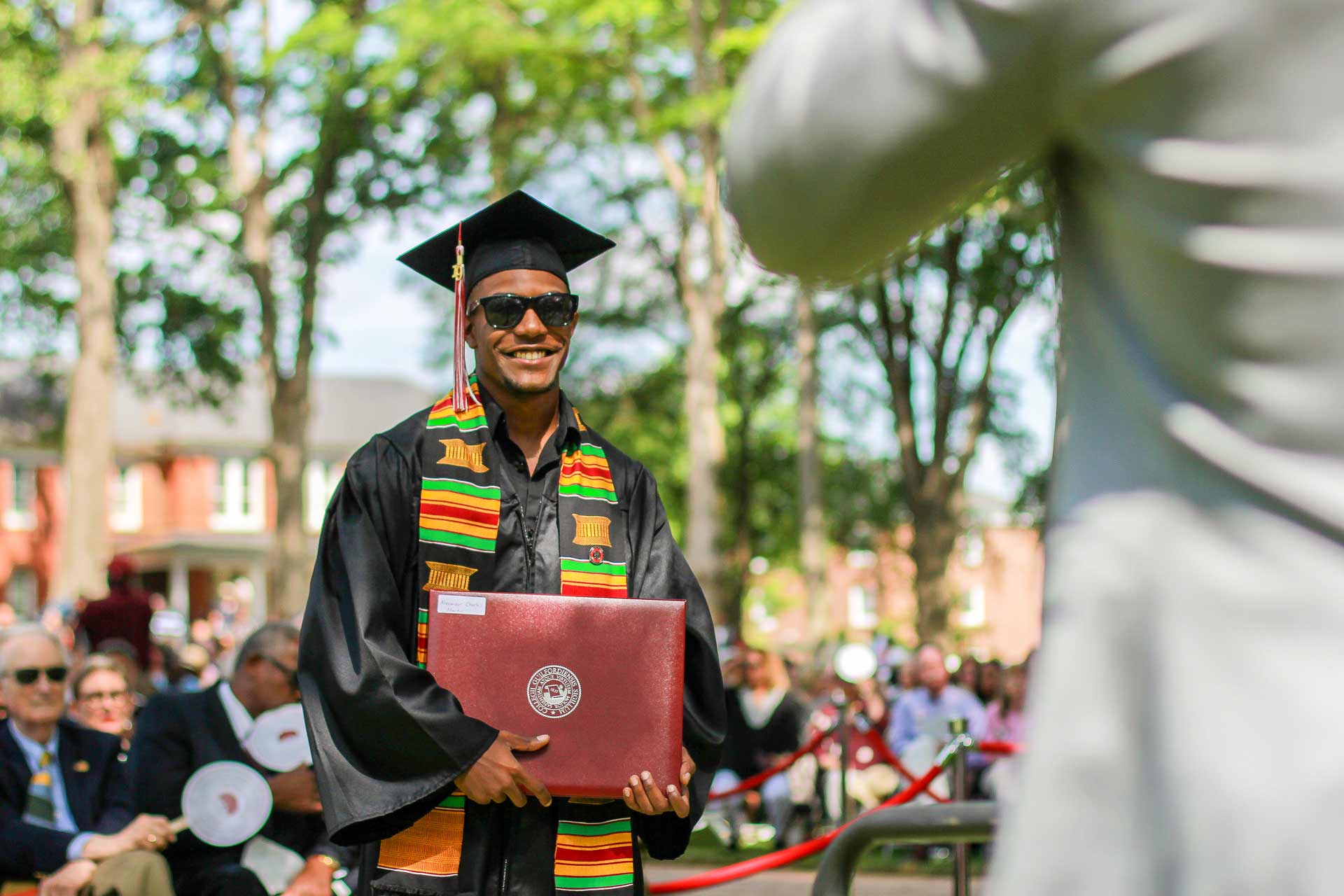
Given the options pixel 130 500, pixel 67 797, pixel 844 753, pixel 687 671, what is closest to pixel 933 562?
pixel 844 753

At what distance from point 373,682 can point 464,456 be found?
55cm

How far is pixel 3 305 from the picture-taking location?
30312mm

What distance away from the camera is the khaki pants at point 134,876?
5.54m

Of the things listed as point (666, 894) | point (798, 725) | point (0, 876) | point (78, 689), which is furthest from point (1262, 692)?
point (798, 725)

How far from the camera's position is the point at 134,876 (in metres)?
5.54

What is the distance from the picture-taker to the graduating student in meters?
3.12

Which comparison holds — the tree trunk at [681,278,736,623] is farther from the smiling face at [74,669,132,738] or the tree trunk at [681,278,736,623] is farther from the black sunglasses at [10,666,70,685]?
the black sunglasses at [10,666,70,685]

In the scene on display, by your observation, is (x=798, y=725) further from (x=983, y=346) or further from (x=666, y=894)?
(x=983, y=346)

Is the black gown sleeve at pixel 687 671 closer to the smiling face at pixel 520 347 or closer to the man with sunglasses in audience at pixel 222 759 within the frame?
the smiling face at pixel 520 347

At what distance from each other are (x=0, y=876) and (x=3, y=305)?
2651 cm

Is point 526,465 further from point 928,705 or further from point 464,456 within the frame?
point 928,705

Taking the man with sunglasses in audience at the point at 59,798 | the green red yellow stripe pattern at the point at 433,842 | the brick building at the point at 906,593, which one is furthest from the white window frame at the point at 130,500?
the green red yellow stripe pattern at the point at 433,842

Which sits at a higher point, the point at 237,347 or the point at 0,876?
the point at 237,347

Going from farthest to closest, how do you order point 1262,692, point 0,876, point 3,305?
point 3,305, point 0,876, point 1262,692
